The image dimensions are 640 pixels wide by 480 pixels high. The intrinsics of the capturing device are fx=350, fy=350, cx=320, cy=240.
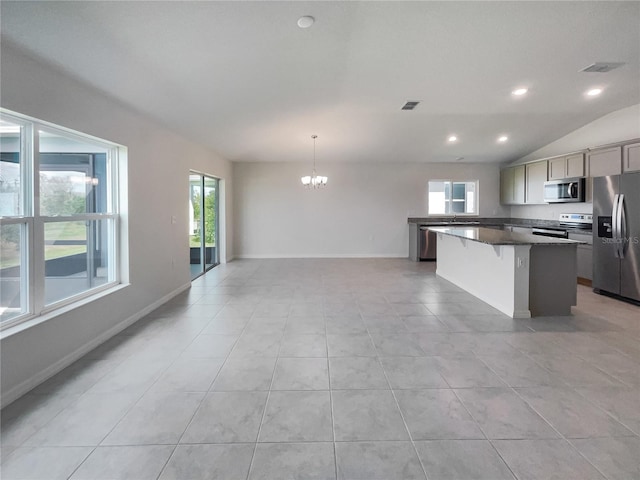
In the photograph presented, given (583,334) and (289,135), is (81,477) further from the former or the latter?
(289,135)

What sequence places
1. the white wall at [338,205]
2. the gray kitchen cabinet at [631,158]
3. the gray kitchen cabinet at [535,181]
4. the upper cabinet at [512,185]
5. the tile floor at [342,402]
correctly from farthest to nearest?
the white wall at [338,205] → the upper cabinet at [512,185] → the gray kitchen cabinet at [535,181] → the gray kitchen cabinet at [631,158] → the tile floor at [342,402]

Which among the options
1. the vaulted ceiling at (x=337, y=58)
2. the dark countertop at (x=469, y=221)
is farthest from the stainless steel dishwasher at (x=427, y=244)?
the vaulted ceiling at (x=337, y=58)

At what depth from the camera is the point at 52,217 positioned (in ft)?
9.37

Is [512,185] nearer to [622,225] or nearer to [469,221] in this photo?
[469,221]

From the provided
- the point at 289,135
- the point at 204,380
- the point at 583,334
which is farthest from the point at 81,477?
the point at 289,135

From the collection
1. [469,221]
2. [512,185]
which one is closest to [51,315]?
[469,221]

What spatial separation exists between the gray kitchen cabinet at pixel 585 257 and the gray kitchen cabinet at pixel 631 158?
3.58 feet

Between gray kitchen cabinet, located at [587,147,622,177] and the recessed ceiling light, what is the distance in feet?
16.0

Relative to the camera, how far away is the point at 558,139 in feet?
22.0

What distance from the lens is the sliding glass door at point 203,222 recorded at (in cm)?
664

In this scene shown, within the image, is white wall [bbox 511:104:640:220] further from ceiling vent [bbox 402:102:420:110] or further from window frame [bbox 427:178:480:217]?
ceiling vent [bbox 402:102:420:110]

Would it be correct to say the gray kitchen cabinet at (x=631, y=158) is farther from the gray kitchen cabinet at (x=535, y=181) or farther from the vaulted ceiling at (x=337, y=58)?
the gray kitchen cabinet at (x=535, y=181)

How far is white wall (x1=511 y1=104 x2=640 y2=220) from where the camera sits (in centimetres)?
523

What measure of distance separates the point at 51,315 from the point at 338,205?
6.66 m
